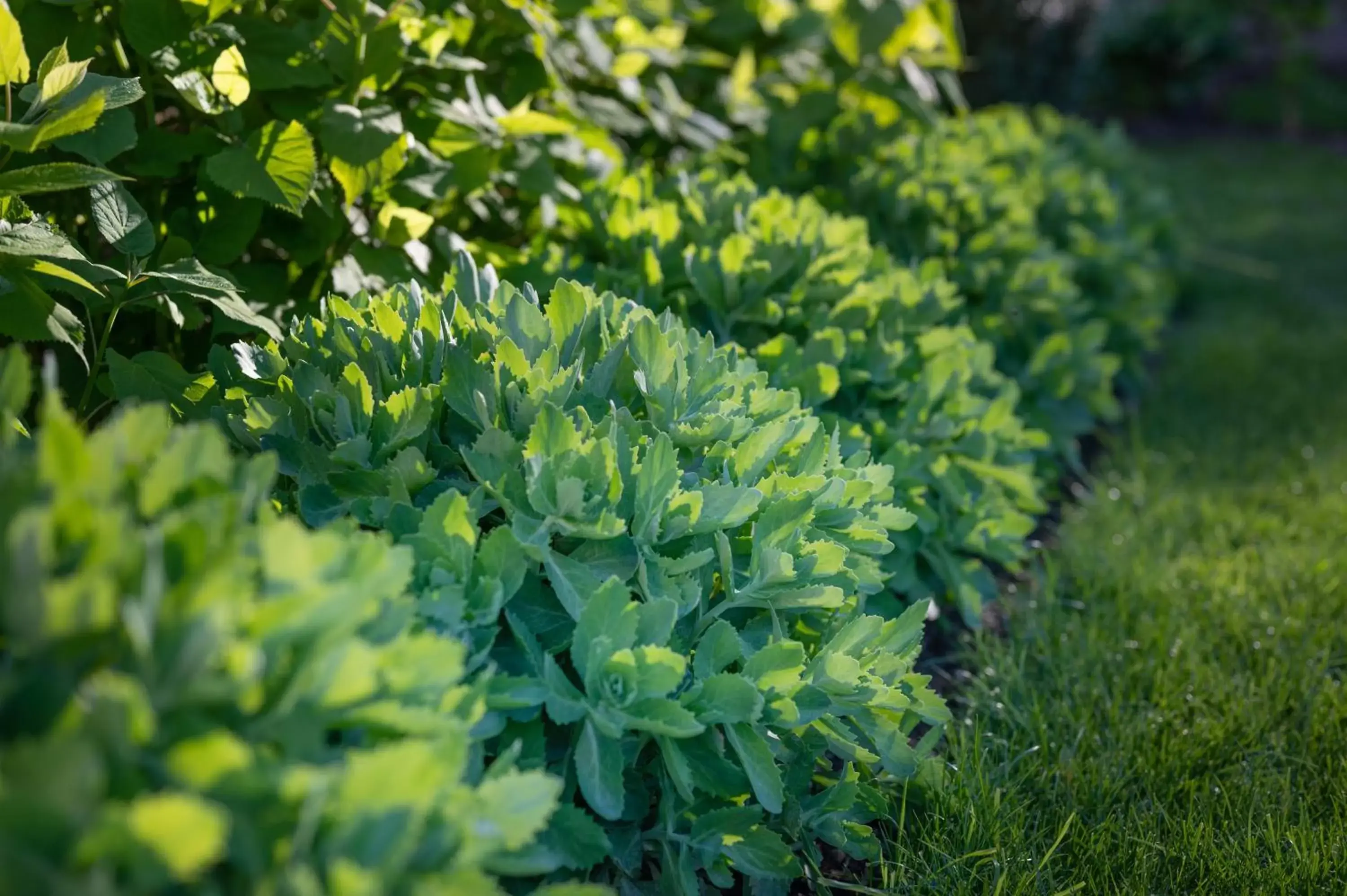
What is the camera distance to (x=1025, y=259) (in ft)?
11.2

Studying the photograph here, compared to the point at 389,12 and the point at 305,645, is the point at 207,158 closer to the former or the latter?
the point at 389,12

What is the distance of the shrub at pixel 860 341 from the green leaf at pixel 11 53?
105 centimetres

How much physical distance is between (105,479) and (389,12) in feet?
4.51

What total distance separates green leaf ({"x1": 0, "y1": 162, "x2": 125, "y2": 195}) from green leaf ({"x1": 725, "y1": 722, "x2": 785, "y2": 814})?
106cm

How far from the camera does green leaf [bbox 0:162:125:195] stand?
143 centimetres

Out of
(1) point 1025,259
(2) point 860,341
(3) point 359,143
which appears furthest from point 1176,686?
(3) point 359,143

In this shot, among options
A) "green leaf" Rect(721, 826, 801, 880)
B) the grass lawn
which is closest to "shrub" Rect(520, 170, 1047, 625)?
the grass lawn

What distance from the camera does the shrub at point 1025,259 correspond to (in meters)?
3.22

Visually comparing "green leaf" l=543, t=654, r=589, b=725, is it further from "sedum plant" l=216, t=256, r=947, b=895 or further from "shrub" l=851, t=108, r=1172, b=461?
"shrub" l=851, t=108, r=1172, b=461

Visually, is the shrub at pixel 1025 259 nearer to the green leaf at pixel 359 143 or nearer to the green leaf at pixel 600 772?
the green leaf at pixel 359 143

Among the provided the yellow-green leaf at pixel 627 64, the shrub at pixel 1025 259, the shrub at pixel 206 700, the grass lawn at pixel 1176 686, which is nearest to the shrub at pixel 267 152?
the yellow-green leaf at pixel 627 64

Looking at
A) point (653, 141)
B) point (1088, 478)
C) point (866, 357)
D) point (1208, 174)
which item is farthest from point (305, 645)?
point (1208, 174)

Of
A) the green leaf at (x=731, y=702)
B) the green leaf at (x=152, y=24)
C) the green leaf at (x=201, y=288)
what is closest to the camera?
the green leaf at (x=731, y=702)

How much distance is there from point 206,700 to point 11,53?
107 centimetres
